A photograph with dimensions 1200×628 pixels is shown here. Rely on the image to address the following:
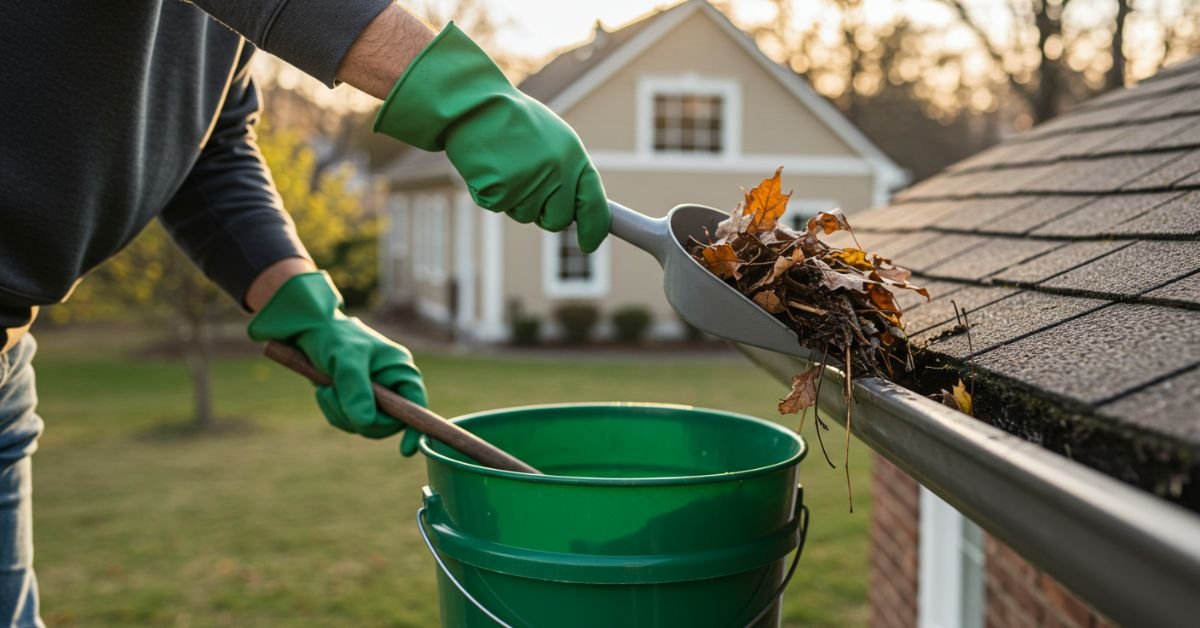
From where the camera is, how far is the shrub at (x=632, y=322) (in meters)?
Result: 15.6

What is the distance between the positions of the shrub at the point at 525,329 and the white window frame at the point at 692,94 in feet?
10.4

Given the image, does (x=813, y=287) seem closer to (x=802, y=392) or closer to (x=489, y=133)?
(x=802, y=392)

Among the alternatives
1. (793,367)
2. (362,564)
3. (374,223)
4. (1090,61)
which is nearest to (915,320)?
(793,367)

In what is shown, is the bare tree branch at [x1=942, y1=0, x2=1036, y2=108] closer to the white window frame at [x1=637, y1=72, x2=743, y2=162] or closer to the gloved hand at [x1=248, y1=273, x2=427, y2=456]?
the white window frame at [x1=637, y1=72, x2=743, y2=162]

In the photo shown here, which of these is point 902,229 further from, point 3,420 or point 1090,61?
point 1090,61

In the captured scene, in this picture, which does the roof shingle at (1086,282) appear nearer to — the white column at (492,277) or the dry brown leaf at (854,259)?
the dry brown leaf at (854,259)

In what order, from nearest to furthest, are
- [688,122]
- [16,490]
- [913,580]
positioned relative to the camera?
[16,490]
[913,580]
[688,122]

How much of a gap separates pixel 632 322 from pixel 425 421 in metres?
13.8

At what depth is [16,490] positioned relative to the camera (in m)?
2.06

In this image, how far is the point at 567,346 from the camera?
51.4 ft

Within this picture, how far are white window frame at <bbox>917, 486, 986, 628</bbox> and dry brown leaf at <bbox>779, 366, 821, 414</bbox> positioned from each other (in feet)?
7.82

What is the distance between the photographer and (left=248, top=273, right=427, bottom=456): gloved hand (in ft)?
7.04

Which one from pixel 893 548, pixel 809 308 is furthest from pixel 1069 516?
pixel 893 548

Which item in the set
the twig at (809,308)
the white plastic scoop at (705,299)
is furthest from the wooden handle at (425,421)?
the twig at (809,308)
